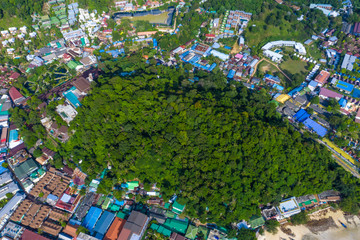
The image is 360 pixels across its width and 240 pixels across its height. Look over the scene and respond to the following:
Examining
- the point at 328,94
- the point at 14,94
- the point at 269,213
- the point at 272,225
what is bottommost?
the point at 272,225

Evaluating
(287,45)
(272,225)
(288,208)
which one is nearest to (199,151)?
(272,225)

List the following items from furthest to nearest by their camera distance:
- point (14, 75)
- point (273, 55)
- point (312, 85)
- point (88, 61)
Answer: point (273, 55) → point (88, 61) → point (14, 75) → point (312, 85)

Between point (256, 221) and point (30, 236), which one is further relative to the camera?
point (256, 221)

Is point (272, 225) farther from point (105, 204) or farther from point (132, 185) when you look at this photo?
point (105, 204)

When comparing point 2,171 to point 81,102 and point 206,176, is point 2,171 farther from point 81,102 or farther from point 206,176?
point 206,176

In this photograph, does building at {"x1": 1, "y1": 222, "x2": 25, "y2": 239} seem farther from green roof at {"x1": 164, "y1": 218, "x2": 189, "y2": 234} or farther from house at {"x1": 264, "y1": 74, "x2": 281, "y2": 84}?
house at {"x1": 264, "y1": 74, "x2": 281, "y2": 84}

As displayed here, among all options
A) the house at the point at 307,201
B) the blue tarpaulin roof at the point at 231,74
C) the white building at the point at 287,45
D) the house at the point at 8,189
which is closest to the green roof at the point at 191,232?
the house at the point at 307,201
